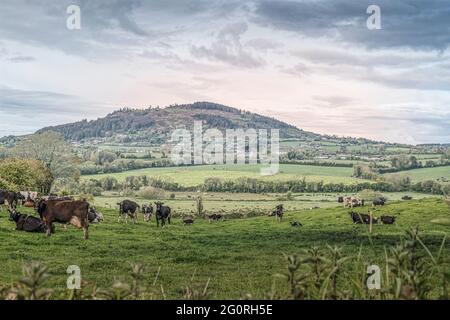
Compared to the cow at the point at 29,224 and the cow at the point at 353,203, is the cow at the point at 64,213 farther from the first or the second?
the cow at the point at 353,203

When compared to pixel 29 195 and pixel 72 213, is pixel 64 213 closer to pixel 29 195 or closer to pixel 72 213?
pixel 72 213

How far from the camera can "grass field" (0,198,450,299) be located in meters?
17.6

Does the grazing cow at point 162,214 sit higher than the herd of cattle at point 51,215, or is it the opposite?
the herd of cattle at point 51,215

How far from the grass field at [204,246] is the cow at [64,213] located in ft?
1.92

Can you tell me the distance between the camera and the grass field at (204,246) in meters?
17.6

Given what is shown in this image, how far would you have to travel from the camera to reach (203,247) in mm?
29562

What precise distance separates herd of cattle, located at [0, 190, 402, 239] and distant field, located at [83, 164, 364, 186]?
1055 centimetres

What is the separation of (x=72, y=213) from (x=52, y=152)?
29407 mm

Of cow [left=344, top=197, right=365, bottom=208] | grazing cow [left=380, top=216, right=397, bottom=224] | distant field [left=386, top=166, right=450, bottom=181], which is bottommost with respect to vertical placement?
grazing cow [left=380, top=216, right=397, bottom=224]

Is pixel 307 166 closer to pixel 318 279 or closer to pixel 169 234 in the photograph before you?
pixel 169 234

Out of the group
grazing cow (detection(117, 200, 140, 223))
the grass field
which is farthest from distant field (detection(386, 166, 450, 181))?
grazing cow (detection(117, 200, 140, 223))

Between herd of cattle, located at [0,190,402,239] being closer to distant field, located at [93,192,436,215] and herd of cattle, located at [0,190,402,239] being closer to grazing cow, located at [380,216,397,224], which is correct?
grazing cow, located at [380,216,397,224]

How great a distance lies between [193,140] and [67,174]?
84.2 ft

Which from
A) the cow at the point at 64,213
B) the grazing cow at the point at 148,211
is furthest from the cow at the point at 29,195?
the cow at the point at 64,213
